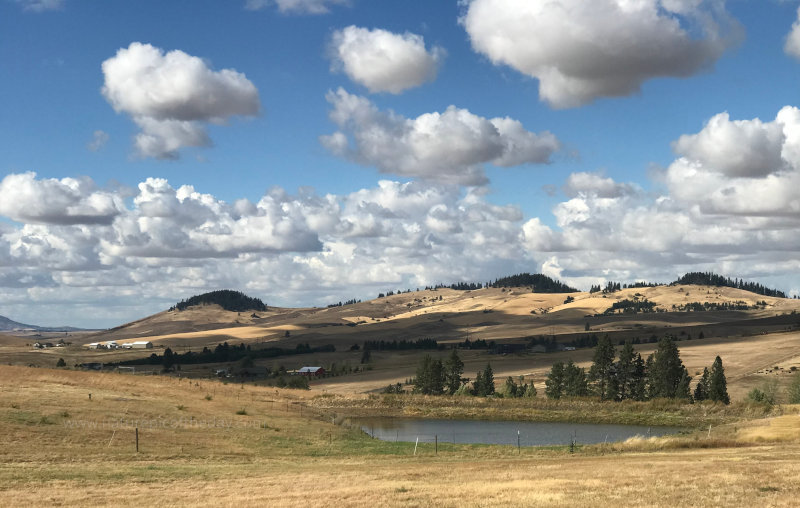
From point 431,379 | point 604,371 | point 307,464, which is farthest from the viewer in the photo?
point 431,379

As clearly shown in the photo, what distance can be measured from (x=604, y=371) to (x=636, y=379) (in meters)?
5.46

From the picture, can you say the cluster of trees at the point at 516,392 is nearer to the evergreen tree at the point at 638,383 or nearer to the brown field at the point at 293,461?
the evergreen tree at the point at 638,383

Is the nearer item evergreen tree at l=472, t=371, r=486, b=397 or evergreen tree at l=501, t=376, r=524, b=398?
evergreen tree at l=501, t=376, r=524, b=398

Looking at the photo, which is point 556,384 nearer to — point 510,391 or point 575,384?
point 575,384

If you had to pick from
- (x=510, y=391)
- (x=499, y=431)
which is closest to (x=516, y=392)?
(x=510, y=391)

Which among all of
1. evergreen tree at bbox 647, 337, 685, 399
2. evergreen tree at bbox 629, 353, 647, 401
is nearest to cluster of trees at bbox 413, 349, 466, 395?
evergreen tree at bbox 629, 353, 647, 401

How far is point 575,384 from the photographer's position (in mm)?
130500

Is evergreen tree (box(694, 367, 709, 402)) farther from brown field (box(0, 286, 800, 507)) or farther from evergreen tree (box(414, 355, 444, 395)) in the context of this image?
evergreen tree (box(414, 355, 444, 395))

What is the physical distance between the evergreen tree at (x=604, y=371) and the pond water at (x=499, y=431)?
21.2 m

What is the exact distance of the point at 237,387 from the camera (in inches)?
4732

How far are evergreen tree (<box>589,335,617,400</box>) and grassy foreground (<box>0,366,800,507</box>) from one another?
5803cm

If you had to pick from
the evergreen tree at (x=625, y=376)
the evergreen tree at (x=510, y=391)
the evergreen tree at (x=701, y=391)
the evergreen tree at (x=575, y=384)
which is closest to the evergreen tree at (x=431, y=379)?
the evergreen tree at (x=510, y=391)

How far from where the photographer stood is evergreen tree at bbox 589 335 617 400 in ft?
416

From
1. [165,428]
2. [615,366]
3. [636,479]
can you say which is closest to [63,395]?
[165,428]
